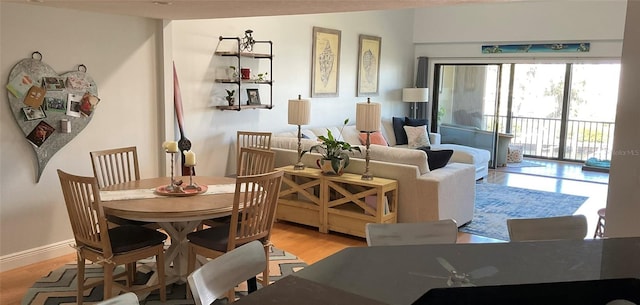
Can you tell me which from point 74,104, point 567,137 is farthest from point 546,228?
point 567,137

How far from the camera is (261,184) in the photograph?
11.1 ft

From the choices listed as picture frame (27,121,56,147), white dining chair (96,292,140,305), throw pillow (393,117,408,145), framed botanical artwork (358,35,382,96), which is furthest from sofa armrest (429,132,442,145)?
white dining chair (96,292,140,305)

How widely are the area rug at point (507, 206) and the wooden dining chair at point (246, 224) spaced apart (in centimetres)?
256

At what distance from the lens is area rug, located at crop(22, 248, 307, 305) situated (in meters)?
3.41

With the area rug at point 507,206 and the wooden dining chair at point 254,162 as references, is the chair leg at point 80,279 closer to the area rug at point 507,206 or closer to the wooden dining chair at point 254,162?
the wooden dining chair at point 254,162

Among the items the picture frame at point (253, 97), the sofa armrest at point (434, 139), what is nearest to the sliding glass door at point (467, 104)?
the sofa armrest at point (434, 139)

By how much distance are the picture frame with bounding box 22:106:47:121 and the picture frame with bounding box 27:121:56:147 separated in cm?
5

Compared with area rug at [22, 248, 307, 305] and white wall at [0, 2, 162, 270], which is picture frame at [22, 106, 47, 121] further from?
area rug at [22, 248, 307, 305]

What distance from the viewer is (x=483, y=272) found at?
183 cm

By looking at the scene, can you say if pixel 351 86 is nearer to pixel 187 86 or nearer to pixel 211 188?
pixel 187 86

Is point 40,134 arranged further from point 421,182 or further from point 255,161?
point 421,182

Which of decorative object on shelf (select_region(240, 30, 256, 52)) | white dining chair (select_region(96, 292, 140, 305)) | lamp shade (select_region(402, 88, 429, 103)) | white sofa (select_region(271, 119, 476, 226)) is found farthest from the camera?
lamp shade (select_region(402, 88, 429, 103))

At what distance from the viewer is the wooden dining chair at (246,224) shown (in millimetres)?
3203

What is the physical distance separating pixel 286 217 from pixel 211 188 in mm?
1646
